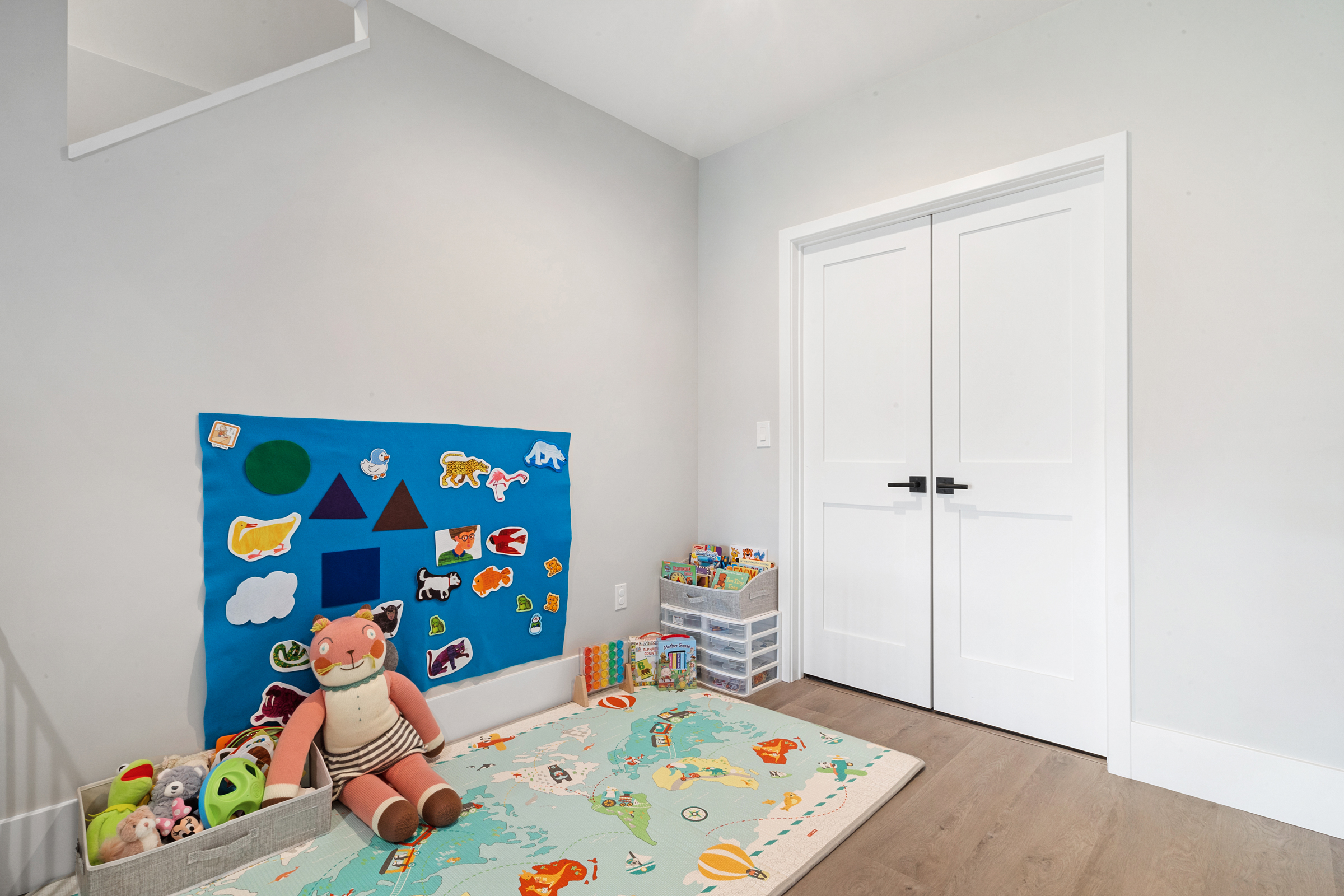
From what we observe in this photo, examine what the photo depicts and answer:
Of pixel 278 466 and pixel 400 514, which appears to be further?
pixel 400 514

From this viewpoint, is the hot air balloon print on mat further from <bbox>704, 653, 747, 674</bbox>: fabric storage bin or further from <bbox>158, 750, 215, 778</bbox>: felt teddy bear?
<bbox>158, 750, 215, 778</bbox>: felt teddy bear

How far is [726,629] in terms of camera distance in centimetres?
286

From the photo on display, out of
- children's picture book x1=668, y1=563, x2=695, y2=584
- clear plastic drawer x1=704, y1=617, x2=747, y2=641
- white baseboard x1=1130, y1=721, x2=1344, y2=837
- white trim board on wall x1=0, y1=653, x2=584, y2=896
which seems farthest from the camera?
children's picture book x1=668, y1=563, x2=695, y2=584

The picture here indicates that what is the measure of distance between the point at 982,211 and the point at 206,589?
2877 mm

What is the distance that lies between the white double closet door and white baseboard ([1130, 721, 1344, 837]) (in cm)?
18

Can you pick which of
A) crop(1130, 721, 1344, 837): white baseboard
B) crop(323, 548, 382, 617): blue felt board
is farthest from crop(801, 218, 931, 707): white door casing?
crop(323, 548, 382, 617): blue felt board

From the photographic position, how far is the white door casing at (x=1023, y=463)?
2.24 m

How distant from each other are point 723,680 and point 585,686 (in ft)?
1.99

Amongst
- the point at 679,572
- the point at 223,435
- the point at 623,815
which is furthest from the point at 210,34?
the point at 623,815

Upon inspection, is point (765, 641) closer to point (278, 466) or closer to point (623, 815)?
point (623, 815)

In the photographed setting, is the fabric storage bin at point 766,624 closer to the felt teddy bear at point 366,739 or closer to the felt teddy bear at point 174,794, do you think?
the felt teddy bear at point 366,739

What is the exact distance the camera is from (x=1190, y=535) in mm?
1983

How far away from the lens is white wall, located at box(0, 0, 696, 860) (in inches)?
62.3

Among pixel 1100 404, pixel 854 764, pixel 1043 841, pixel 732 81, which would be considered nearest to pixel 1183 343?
pixel 1100 404
